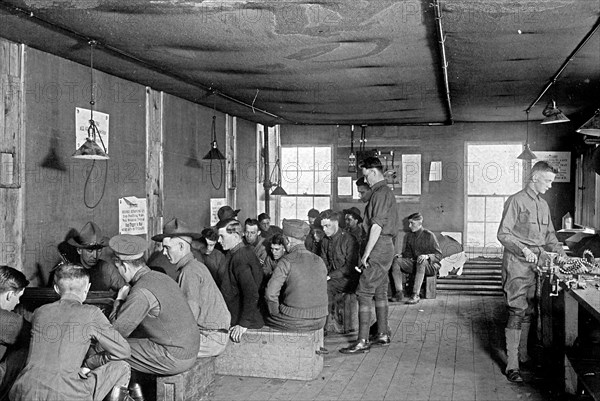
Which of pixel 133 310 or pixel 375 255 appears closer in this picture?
pixel 133 310

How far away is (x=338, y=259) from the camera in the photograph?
734 cm

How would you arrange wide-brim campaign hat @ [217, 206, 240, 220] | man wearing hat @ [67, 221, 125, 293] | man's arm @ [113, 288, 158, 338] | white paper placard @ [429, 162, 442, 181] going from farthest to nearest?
white paper placard @ [429, 162, 442, 181], wide-brim campaign hat @ [217, 206, 240, 220], man wearing hat @ [67, 221, 125, 293], man's arm @ [113, 288, 158, 338]

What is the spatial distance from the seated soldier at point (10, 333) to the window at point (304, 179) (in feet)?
26.7

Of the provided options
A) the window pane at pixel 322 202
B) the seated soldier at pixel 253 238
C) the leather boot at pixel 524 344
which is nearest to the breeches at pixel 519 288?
the leather boot at pixel 524 344

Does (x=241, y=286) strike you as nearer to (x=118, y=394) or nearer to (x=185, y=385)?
(x=185, y=385)

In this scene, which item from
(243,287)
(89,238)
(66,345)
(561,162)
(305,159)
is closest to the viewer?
(66,345)

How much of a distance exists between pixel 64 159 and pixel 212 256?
172cm

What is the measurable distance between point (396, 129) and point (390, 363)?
6373mm

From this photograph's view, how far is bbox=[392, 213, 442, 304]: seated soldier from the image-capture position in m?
9.20

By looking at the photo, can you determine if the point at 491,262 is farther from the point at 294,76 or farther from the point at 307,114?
the point at 294,76

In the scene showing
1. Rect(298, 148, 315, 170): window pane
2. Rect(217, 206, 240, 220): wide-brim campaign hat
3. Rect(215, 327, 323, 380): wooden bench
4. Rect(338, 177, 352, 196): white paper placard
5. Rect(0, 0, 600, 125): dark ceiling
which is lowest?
Rect(215, 327, 323, 380): wooden bench

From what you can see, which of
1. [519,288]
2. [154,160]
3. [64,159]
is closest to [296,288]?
[519,288]

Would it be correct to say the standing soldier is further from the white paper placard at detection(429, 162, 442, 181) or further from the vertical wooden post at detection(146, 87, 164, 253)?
the white paper placard at detection(429, 162, 442, 181)

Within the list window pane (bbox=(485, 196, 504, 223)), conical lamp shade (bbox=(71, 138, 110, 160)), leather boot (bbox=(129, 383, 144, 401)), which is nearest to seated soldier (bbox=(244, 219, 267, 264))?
conical lamp shade (bbox=(71, 138, 110, 160))
